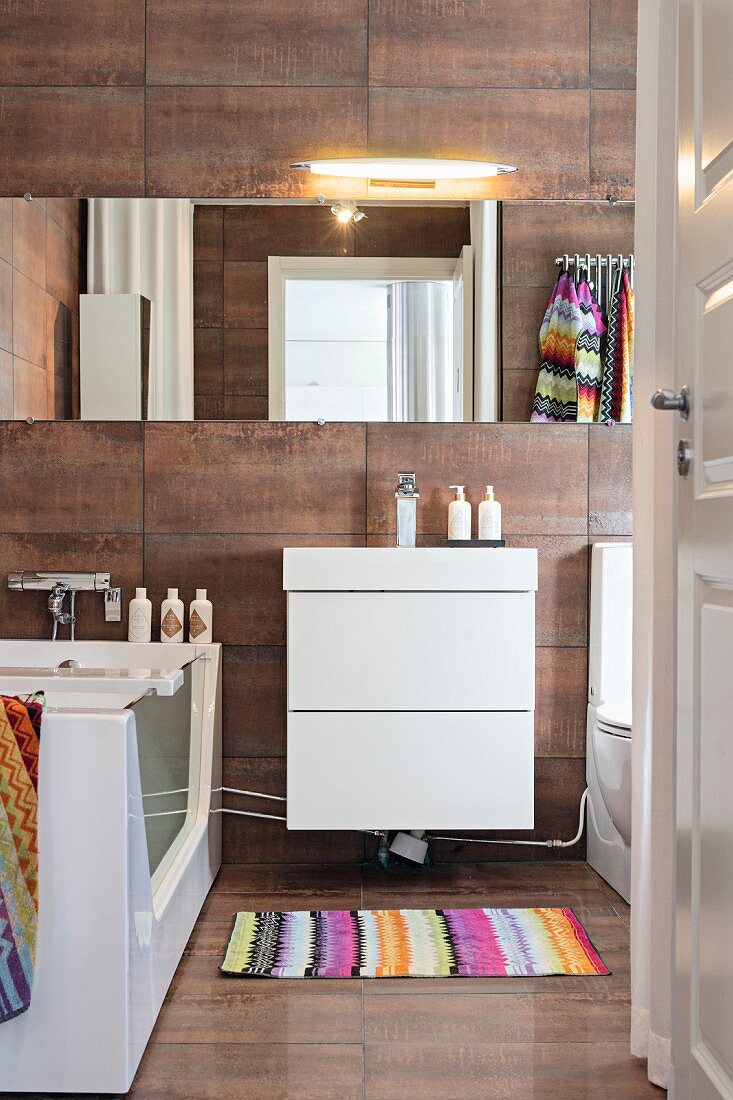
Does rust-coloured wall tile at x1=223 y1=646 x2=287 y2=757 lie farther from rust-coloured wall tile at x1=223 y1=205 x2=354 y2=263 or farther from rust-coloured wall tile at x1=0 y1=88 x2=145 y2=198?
rust-coloured wall tile at x1=0 y1=88 x2=145 y2=198

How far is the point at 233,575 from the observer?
284 centimetres

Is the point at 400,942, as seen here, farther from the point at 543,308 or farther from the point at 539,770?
the point at 543,308

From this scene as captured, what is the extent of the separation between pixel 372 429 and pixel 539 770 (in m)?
1.05

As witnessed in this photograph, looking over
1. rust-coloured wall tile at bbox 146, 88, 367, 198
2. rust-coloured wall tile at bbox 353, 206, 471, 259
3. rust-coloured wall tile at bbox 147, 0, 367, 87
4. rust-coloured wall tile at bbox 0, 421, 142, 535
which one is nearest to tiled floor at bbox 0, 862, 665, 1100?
rust-coloured wall tile at bbox 0, 421, 142, 535

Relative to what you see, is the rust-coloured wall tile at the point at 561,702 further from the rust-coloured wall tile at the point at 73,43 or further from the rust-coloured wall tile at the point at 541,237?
the rust-coloured wall tile at the point at 73,43

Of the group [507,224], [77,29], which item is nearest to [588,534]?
[507,224]

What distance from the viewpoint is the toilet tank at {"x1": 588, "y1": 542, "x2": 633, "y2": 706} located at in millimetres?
2738

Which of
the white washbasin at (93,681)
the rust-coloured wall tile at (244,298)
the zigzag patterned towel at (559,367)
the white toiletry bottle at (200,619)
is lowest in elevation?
the white washbasin at (93,681)

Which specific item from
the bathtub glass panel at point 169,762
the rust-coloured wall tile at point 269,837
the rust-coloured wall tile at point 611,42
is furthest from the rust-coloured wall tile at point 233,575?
the rust-coloured wall tile at point 611,42

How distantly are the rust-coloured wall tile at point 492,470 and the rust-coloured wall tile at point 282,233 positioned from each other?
519mm

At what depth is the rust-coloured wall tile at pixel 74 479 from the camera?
2.83 metres

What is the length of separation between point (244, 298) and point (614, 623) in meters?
1.33

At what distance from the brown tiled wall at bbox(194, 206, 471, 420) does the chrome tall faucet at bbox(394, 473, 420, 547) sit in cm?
43

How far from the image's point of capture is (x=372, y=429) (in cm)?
284
